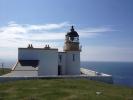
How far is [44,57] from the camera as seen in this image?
39.1 metres

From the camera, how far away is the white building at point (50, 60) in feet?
116

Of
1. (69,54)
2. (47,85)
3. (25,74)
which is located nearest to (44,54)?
(69,54)

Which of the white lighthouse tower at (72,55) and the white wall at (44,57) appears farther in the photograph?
the white lighthouse tower at (72,55)

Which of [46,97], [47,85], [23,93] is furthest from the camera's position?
[47,85]

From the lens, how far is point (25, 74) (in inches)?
1239

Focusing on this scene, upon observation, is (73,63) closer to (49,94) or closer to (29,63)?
(29,63)

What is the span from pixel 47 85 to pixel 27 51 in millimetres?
15624

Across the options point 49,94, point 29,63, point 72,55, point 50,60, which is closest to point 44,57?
point 50,60

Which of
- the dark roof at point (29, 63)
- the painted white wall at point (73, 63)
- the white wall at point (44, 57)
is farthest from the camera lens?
the painted white wall at point (73, 63)

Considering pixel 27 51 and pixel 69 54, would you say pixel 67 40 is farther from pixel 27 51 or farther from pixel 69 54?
pixel 27 51

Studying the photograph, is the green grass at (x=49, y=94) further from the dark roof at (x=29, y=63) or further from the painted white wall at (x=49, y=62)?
the painted white wall at (x=49, y=62)

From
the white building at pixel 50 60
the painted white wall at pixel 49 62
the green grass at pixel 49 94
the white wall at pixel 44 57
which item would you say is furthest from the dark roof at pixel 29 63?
the green grass at pixel 49 94

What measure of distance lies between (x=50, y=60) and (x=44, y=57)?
104 centimetres

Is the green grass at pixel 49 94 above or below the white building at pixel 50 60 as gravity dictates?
below
